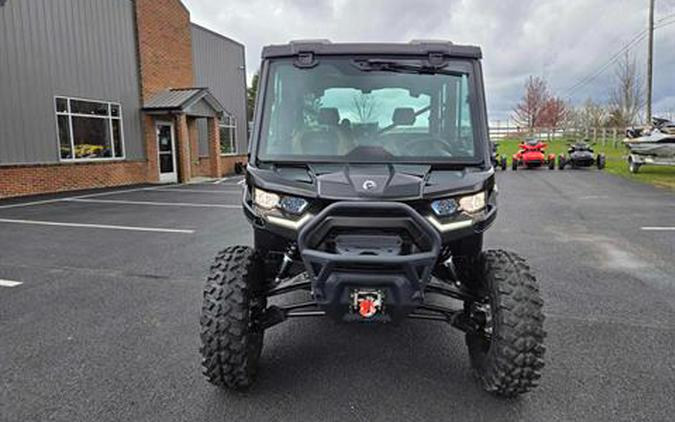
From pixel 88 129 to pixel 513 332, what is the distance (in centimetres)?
1606

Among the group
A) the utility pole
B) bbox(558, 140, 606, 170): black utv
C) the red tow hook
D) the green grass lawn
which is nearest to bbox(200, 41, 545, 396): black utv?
the red tow hook

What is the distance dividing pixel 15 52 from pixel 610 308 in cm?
1482

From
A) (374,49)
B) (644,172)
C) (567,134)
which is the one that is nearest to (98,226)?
(374,49)

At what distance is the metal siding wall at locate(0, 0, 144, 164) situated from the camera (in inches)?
504

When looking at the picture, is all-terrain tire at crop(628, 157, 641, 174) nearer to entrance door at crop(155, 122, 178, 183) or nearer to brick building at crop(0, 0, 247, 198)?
brick building at crop(0, 0, 247, 198)

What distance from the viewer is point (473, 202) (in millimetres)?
2971

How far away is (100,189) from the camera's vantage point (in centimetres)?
1571

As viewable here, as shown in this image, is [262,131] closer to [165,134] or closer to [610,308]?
[610,308]

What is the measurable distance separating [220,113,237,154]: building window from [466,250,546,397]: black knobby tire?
2192 centimetres

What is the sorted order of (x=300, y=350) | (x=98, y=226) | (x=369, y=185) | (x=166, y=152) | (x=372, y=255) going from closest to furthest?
(x=372, y=255)
(x=369, y=185)
(x=300, y=350)
(x=98, y=226)
(x=166, y=152)

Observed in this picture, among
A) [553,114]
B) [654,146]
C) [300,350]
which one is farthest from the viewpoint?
[553,114]

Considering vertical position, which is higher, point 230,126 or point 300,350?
point 230,126

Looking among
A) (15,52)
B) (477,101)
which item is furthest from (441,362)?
(15,52)

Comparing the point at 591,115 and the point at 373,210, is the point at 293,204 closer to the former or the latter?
the point at 373,210
